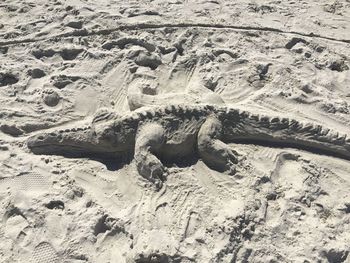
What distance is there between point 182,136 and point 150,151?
37cm

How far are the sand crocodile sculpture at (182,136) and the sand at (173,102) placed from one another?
11cm

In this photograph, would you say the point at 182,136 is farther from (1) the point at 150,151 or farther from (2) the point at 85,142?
(2) the point at 85,142

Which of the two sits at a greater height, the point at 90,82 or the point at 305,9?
the point at 305,9

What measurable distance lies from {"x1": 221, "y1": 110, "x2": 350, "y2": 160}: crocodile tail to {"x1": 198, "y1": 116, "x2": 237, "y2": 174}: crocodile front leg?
178 mm

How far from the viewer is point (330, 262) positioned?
3830 mm

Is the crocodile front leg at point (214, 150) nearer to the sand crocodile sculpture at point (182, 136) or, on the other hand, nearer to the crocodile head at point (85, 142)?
the sand crocodile sculpture at point (182, 136)

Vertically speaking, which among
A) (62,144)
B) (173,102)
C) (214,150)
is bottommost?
(62,144)

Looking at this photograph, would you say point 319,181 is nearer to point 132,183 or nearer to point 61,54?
point 132,183

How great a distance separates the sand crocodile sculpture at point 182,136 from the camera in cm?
441

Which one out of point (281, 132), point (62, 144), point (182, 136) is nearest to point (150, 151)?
point (182, 136)

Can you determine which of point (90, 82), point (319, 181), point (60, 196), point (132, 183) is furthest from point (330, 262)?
point (90, 82)

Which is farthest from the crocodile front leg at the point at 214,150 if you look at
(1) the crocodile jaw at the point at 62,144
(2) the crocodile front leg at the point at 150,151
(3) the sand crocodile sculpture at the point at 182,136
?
(1) the crocodile jaw at the point at 62,144

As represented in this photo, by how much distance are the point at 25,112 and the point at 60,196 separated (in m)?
1.28

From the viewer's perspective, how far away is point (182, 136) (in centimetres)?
444
